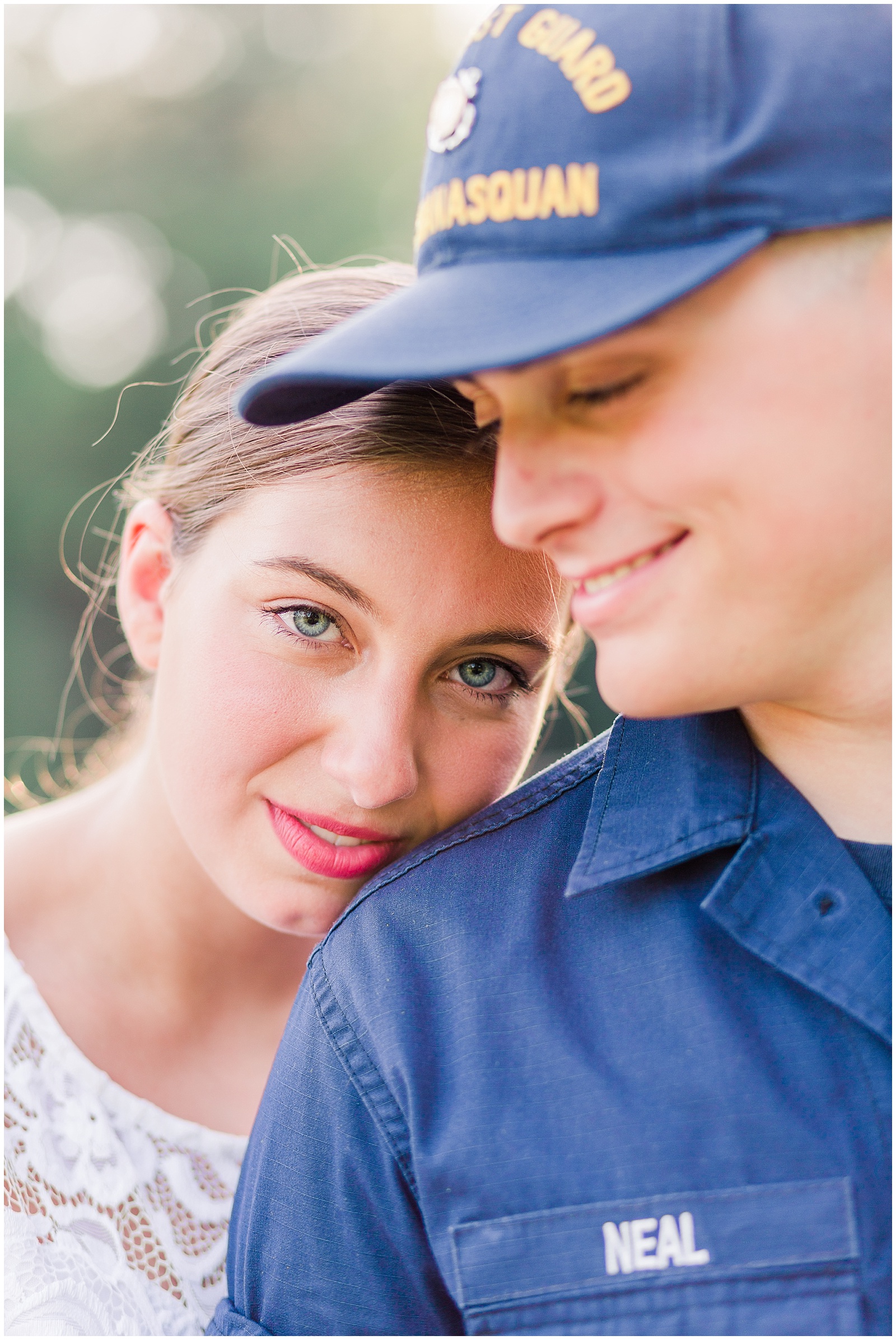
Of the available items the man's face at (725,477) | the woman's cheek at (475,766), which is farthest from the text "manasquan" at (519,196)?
the woman's cheek at (475,766)

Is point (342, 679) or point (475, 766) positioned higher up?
point (342, 679)

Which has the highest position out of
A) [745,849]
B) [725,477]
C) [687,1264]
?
[725,477]

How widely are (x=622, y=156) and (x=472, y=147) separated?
17 cm

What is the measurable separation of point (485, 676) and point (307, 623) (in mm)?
282

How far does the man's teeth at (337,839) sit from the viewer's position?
5.84 feet

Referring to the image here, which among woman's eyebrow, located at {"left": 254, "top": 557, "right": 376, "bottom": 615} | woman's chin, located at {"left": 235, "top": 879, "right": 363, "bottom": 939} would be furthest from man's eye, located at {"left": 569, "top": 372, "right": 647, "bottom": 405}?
woman's chin, located at {"left": 235, "top": 879, "right": 363, "bottom": 939}

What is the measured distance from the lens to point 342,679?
1694mm

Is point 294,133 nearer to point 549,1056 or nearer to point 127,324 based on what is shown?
point 127,324

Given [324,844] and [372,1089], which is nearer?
[372,1089]

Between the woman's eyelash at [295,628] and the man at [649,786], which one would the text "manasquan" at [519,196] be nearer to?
the man at [649,786]

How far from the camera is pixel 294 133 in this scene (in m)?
12.3

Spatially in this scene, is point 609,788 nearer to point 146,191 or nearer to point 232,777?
point 232,777

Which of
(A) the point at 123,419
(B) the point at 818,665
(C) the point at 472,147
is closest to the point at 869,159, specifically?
(C) the point at 472,147

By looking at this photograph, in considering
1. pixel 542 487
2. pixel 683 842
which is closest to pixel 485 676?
pixel 683 842
